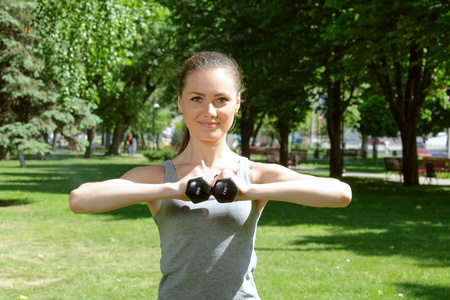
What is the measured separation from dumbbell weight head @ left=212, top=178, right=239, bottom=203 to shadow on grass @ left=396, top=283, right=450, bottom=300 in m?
5.46

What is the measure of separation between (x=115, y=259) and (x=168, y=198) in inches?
279

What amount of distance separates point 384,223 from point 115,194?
1150 centimetres

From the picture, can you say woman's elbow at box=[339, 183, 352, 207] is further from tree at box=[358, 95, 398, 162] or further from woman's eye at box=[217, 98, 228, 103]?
tree at box=[358, 95, 398, 162]

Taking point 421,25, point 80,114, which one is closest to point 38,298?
point 421,25

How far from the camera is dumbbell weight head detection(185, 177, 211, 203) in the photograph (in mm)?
2314

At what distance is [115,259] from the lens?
363 inches

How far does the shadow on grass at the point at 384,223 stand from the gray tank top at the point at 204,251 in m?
7.04

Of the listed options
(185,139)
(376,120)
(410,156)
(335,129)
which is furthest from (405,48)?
(376,120)

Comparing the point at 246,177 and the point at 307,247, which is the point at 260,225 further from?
Result: the point at 246,177

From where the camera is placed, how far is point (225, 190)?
7.66 feet

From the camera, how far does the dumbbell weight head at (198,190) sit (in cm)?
231

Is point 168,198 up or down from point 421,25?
down

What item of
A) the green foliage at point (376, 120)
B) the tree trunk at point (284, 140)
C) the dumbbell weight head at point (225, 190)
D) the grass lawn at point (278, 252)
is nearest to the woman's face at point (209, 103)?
the dumbbell weight head at point (225, 190)

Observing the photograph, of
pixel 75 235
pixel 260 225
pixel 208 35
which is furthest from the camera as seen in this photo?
pixel 208 35
